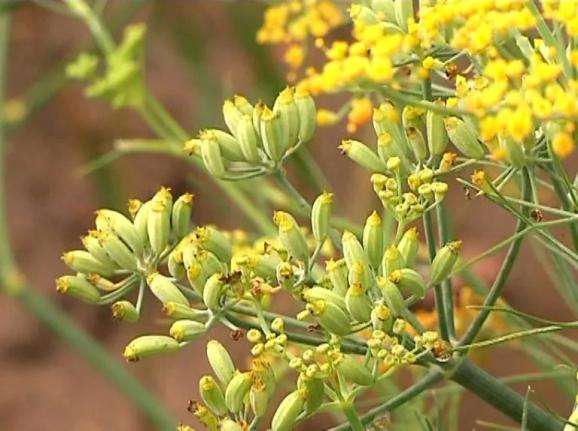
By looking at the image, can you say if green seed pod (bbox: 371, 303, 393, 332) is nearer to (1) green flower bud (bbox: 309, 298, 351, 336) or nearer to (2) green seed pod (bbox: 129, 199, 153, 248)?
(1) green flower bud (bbox: 309, 298, 351, 336)

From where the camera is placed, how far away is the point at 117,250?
2.35 ft

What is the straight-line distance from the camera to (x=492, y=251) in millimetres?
704

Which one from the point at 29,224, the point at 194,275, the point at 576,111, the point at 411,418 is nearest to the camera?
the point at 576,111

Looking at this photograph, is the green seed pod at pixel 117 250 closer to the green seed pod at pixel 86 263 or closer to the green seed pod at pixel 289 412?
the green seed pod at pixel 86 263

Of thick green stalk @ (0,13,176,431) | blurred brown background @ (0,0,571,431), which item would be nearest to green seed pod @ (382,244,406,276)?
thick green stalk @ (0,13,176,431)

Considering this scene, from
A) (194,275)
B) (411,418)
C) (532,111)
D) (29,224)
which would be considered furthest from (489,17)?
(29,224)

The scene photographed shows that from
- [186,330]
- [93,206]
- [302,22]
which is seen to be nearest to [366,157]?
[186,330]

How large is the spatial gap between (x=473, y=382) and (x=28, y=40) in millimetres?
2435

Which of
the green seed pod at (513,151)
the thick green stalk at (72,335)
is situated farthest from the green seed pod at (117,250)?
the thick green stalk at (72,335)

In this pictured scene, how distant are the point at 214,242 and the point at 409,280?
11 centimetres

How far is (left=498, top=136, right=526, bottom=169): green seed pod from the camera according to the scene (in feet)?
2.11

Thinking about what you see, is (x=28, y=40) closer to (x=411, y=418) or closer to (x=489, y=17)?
(x=411, y=418)

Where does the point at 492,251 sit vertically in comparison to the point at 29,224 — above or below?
above

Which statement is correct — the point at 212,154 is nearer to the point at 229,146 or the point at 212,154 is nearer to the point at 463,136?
the point at 229,146
